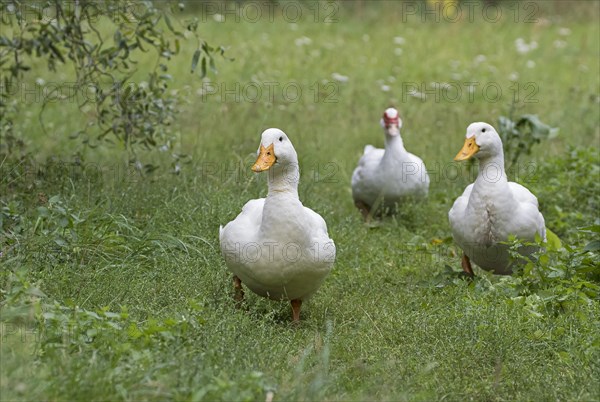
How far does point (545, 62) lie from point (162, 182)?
7787 millimetres

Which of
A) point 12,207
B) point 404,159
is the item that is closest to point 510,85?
point 404,159

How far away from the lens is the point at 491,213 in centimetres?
591

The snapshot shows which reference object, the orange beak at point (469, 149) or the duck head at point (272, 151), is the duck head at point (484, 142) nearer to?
the orange beak at point (469, 149)

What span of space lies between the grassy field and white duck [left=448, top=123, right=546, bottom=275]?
0.24 meters

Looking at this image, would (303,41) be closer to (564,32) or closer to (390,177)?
(564,32)

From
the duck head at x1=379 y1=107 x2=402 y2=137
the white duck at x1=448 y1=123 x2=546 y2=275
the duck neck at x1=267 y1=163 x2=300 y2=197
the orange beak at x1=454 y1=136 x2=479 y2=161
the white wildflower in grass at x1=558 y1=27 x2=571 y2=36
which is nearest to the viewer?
the duck neck at x1=267 y1=163 x2=300 y2=197

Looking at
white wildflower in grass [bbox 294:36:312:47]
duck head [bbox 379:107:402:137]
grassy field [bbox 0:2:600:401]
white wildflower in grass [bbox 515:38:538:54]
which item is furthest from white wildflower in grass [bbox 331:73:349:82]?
white wildflower in grass [bbox 515:38:538:54]

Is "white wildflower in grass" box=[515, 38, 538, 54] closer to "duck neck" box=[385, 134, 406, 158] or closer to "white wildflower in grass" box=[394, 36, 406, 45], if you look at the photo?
"white wildflower in grass" box=[394, 36, 406, 45]

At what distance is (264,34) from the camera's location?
13.8m

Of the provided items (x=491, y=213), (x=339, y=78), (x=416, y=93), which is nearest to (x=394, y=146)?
(x=491, y=213)

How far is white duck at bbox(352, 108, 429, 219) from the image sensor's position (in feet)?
25.3

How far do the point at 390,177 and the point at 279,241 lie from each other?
2.89m

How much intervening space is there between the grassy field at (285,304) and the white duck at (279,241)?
21 centimetres

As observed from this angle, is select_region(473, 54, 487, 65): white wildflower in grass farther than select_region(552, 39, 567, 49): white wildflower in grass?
No
